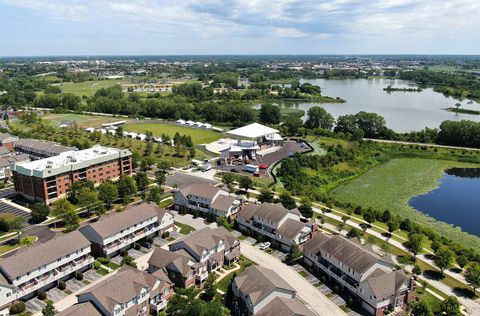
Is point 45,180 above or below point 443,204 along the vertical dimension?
above

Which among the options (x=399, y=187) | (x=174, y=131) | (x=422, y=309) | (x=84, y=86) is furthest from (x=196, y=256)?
(x=84, y=86)

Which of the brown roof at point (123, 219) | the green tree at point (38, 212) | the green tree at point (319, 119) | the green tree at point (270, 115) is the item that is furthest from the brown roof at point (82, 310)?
the green tree at point (270, 115)

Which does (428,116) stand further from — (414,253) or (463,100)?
(414,253)

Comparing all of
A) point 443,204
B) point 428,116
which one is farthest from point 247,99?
point 443,204

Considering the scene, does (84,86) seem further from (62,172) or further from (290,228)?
(290,228)

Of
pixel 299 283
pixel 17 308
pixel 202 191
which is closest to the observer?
pixel 17 308

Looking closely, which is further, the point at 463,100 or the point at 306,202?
the point at 463,100

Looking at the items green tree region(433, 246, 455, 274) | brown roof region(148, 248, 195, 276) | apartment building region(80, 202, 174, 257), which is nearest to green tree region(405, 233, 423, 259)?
green tree region(433, 246, 455, 274)
